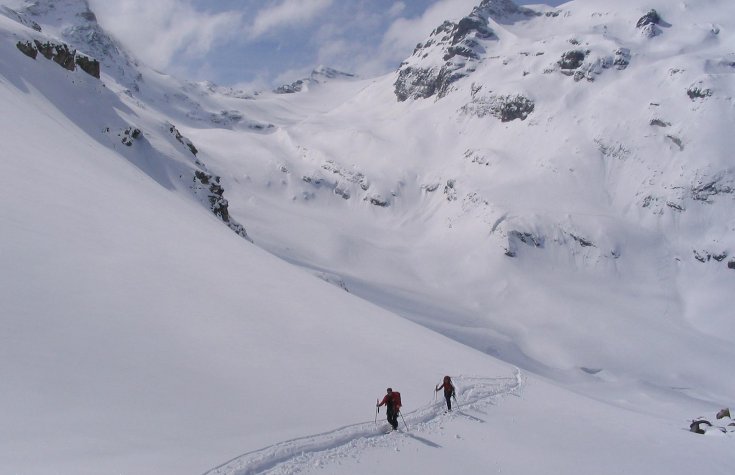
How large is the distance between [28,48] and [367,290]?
6591 centimetres

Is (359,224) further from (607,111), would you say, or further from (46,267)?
(46,267)

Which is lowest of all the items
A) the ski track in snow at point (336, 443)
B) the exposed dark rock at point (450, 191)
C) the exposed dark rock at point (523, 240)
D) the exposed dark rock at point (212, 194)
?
the ski track in snow at point (336, 443)

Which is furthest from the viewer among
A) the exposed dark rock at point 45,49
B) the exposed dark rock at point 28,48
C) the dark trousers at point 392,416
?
the exposed dark rock at point 45,49

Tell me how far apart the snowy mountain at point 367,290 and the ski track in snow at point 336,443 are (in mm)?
74

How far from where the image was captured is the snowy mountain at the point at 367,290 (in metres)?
12.9

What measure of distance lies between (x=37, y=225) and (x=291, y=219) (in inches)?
5085

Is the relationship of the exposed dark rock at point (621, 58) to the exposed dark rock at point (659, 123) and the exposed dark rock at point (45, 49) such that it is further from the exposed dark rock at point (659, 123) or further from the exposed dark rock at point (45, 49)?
the exposed dark rock at point (45, 49)

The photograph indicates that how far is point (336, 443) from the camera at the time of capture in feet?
45.4

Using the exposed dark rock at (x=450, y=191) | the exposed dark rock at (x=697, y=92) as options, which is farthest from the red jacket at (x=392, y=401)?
the exposed dark rock at (x=697, y=92)

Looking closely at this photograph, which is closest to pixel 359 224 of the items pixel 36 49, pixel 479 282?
pixel 479 282

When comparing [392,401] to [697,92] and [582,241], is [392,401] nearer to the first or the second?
[582,241]

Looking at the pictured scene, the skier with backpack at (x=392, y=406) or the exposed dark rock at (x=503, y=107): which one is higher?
the exposed dark rock at (x=503, y=107)

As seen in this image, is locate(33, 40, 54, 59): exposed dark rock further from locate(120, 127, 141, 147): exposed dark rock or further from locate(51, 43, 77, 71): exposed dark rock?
locate(120, 127, 141, 147): exposed dark rock

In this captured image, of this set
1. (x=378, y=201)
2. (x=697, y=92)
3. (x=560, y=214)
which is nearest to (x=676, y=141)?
(x=697, y=92)
